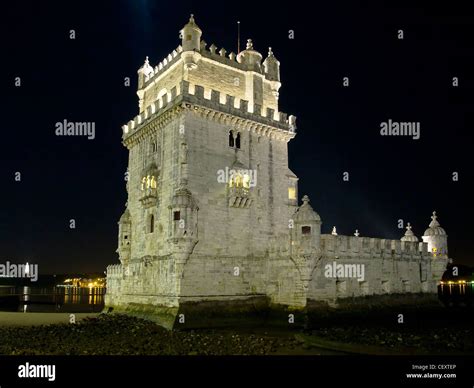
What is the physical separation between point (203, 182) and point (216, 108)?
5567mm

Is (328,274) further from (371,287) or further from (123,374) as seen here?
(123,374)

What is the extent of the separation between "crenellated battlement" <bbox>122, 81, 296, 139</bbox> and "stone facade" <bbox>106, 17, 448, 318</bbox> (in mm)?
87

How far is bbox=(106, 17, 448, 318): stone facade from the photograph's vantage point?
31109 mm

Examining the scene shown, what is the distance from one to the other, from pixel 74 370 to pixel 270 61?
31895mm

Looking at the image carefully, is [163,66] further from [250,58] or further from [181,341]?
[181,341]

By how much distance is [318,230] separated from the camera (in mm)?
31562

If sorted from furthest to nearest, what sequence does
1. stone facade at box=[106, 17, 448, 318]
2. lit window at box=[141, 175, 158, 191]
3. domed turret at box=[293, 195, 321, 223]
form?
lit window at box=[141, 175, 158, 191] < domed turret at box=[293, 195, 321, 223] < stone facade at box=[106, 17, 448, 318]

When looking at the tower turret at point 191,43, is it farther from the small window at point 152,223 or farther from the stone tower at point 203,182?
the small window at point 152,223

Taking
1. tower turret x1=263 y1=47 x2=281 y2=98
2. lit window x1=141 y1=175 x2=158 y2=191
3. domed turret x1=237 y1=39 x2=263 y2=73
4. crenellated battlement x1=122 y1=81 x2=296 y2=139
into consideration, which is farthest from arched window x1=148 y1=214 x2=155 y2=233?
tower turret x1=263 y1=47 x2=281 y2=98

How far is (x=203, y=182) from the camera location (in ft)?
105

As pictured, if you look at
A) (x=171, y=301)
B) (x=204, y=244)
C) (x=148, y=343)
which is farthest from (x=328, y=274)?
(x=148, y=343)

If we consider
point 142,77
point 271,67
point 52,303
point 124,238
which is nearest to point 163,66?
point 142,77

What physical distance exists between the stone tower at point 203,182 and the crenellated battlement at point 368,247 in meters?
4.25

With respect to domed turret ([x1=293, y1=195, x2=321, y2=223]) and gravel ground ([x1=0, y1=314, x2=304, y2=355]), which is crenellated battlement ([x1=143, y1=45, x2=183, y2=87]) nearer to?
domed turret ([x1=293, y1=195, x2=321, y2=223])
